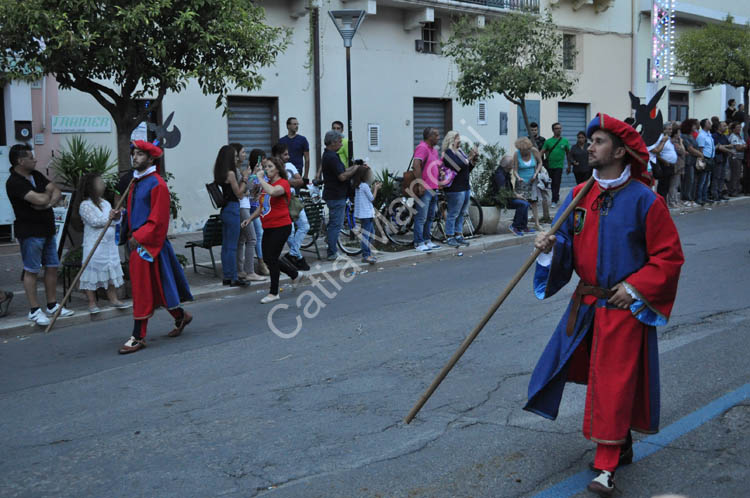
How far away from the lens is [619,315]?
4102mm

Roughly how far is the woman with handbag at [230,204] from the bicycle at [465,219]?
14.1 feet

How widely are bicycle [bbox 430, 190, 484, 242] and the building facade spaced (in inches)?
159

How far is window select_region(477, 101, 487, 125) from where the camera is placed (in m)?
22.0

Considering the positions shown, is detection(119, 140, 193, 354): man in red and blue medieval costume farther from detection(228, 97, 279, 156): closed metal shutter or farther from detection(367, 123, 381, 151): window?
detection(367, 123, 381, 151): window

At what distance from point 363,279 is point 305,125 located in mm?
7577

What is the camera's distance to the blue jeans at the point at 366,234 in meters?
12.2

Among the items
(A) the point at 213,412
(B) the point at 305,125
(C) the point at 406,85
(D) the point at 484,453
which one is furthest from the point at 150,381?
(C) the point at 406,85

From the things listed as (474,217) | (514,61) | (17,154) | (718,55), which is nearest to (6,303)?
(17,154)

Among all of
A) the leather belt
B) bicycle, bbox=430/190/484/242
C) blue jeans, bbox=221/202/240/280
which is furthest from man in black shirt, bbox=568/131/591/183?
the leather belt

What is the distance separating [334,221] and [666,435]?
786 centimetres

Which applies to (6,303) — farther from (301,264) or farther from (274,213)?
(301,264)

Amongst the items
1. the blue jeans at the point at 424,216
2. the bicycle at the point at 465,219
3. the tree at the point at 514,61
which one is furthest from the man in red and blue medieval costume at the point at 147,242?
the tree at the point at 514,61

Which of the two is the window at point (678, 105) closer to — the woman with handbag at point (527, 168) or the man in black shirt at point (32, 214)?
the woman with handbag at point (527, 168)

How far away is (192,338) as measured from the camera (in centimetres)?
793
